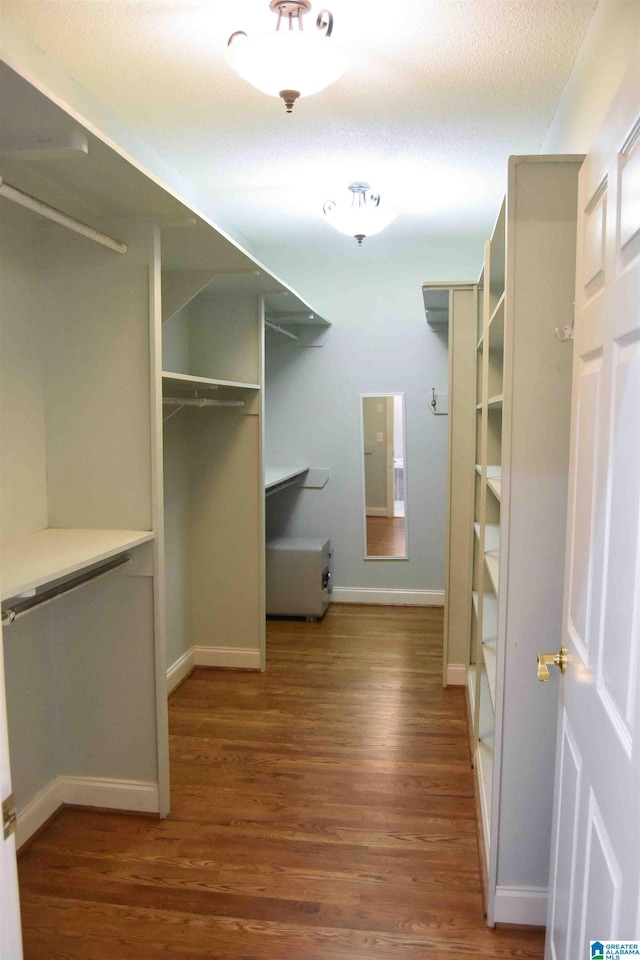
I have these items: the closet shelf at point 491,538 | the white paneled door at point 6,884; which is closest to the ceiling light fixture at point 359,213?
the closet shelf at point 491,538

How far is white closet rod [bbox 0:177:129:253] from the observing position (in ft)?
5.49

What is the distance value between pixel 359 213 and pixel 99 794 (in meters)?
2.82

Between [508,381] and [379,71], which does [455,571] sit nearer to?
[508,381]

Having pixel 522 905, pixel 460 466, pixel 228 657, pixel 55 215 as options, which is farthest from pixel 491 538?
pixel 55 215

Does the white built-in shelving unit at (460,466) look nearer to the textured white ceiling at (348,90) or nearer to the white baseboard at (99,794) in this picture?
the textured white ceiling at (348,90)

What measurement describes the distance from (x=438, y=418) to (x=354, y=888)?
139 inches

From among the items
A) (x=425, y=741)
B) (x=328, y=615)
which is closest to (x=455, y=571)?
(x=425, y=741)

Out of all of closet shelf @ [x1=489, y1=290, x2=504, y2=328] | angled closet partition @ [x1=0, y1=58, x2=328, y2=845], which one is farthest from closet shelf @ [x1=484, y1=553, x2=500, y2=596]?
angled closet partition @ [x1=0, y1=58, x2=328, y2=845]

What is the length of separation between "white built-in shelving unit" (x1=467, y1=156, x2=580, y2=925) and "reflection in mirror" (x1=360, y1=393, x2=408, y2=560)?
331 cm

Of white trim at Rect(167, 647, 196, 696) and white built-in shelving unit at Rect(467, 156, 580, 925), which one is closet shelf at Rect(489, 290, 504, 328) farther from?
white trim at Rect(167, 647, 196, 696)

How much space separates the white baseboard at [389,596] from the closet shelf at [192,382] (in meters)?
2.18

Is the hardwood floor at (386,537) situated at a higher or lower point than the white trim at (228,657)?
higher

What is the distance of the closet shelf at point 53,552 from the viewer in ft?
5.59

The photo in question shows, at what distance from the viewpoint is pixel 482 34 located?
221 cm
